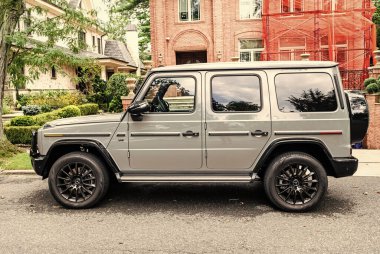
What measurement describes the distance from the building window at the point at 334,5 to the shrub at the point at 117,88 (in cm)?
1111

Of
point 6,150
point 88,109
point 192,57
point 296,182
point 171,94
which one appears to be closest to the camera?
point 296,182

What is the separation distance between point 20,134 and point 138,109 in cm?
853

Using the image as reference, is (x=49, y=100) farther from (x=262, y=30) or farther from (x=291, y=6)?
(x=291, y=6)

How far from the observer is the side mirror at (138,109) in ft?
18.4

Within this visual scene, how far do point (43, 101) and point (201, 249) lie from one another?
1898 centimetres

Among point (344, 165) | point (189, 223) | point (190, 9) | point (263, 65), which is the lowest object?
point (189, 223)

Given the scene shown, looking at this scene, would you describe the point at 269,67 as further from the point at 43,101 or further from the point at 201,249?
the point at 43,101

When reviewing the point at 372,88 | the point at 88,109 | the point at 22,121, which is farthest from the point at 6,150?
the point at 88,109

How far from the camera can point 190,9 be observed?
843 inches

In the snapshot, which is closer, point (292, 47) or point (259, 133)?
point (259, 133)

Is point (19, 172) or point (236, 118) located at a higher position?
point (236, 118)

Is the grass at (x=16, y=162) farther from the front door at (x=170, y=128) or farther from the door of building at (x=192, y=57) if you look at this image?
the door of building at (x=192, y=57)

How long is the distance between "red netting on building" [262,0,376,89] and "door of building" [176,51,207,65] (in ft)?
12.4

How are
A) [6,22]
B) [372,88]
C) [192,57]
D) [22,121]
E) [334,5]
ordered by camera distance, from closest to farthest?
[6,22] → [372,88] → [22,121] → [334,5] → [192,57]
